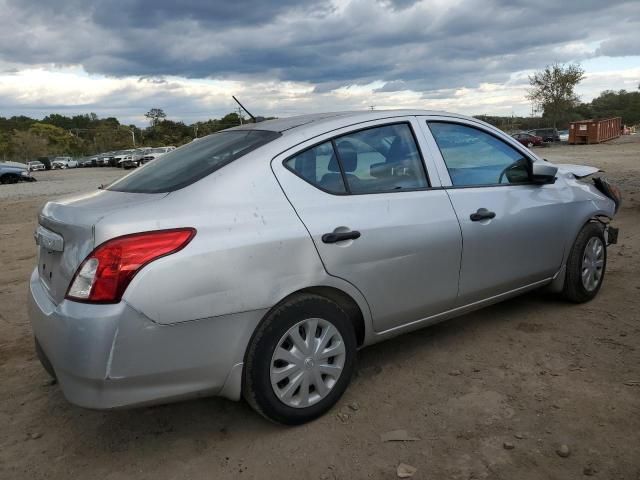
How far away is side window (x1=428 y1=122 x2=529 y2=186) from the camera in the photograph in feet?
11.7

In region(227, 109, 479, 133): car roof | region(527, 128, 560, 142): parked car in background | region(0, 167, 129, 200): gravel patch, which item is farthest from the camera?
region(527, 128, 560, 142): parked car in background

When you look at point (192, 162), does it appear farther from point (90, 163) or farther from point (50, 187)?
point (90, 163)

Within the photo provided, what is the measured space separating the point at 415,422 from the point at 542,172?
203 centimetres

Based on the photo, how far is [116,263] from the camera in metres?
2.34

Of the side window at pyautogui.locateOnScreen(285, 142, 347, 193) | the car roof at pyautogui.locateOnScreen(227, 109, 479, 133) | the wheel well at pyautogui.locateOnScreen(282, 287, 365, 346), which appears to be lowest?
the wheel well at pyautogui.locateOnScreen(282, 287, 365, 346)

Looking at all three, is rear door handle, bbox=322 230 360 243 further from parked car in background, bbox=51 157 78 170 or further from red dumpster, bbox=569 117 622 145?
parked car in background, bbox=51 157 78 170

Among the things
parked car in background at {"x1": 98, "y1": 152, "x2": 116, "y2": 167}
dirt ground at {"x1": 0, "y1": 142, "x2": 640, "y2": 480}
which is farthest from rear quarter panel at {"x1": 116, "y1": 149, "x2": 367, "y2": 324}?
parked car in background at {"x1": 98, "y1": 152, "x2": 116, "y2": 167}

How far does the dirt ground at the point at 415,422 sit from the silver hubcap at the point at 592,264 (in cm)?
42

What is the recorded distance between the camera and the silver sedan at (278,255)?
94.1 inches

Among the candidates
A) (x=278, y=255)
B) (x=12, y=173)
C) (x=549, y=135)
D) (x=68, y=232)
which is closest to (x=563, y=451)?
(x=278, y=255)

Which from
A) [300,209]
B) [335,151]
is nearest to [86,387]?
[300,209]

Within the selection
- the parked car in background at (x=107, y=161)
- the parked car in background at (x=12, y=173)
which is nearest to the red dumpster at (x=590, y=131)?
the parked car in background at (x=12, y=173)

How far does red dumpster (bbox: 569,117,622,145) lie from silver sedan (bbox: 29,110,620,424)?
39.8 metres

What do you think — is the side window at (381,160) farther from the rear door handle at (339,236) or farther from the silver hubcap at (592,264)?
the silver hubcap at (592,264)
